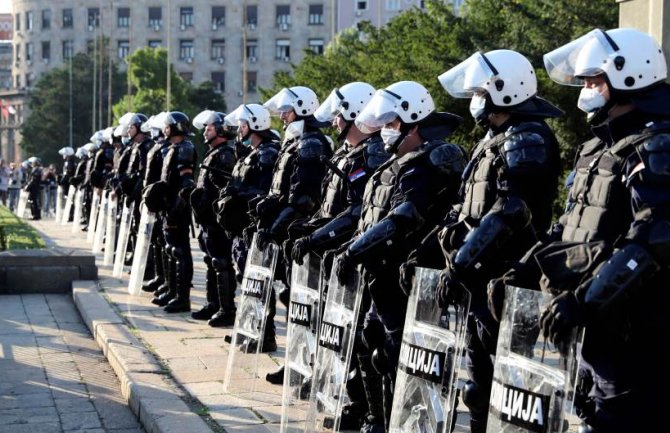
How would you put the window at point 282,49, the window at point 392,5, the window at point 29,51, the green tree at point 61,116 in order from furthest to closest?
1. the window at point 29,51
2. the window at point 282,49
3. the window at point 392,5
4. the green tree at point 61,116

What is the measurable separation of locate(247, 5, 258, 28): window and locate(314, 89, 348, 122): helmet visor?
69110mm

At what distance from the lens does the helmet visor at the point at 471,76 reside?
4895 mm

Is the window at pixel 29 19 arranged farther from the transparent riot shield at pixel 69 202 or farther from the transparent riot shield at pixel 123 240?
the transparent riot shield at pixel 123 240

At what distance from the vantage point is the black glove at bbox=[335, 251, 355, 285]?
5.26m

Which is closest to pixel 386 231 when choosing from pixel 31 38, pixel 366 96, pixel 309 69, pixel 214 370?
pixel 366 96

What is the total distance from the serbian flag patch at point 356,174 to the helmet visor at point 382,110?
1.83 ft

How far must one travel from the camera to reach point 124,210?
13281mm

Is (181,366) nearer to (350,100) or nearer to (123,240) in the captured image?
(350,100)

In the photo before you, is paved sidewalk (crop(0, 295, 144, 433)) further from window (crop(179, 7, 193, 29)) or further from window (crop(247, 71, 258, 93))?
window (crop(179, 7, 193, 29))

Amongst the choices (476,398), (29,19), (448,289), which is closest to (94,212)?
(476,398)

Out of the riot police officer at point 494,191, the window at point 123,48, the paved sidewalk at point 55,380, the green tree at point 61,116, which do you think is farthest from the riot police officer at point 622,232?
the window at point 123,48

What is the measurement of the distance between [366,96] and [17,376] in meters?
3.45

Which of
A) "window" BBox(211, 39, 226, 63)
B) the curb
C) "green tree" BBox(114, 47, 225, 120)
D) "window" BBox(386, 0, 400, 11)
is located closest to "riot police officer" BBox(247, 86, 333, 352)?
the curb

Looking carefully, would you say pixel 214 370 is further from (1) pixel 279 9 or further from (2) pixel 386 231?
(1) pixel 279 9
